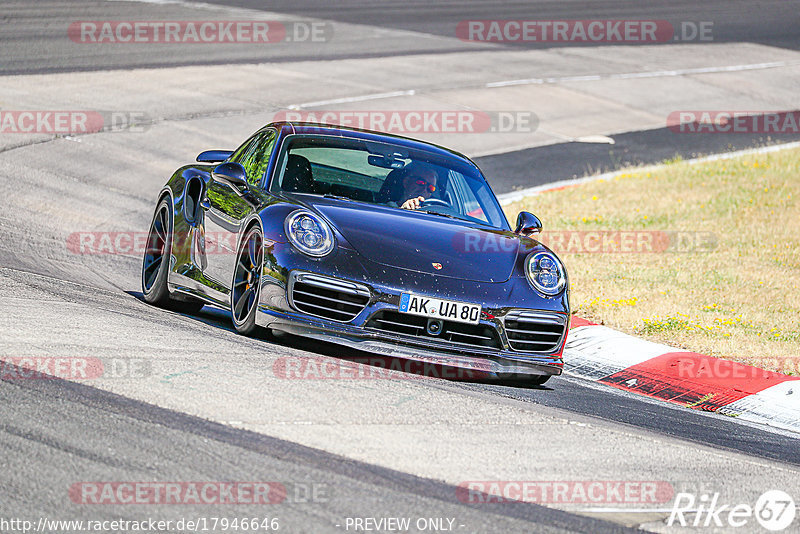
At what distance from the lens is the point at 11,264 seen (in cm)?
838

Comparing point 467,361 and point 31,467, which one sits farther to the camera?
point 467,361

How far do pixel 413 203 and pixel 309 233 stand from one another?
1.27 meters

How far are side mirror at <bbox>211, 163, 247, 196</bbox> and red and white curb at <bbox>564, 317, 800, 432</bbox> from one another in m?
2.63

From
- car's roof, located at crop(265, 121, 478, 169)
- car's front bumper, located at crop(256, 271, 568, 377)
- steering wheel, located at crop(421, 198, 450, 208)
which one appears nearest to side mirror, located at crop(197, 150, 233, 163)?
car's roof, located at crop(265, 121, 478, 169)

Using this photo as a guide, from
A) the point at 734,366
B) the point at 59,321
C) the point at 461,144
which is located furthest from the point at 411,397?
the point at 461,144

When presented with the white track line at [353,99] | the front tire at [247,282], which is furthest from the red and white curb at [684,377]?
the white track line at [353,99]

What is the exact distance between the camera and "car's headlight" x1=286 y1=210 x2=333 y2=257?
6.48 metres

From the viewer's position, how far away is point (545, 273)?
7.01 metres

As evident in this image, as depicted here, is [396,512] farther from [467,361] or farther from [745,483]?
[467,361]

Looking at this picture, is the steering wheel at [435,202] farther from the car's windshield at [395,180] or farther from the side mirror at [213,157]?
the side mirror at [213,157]

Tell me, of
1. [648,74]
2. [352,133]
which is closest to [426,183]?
[352,133]

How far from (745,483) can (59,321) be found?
3658mm

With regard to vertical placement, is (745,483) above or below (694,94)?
below

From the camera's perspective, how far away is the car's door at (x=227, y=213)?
7.18m
